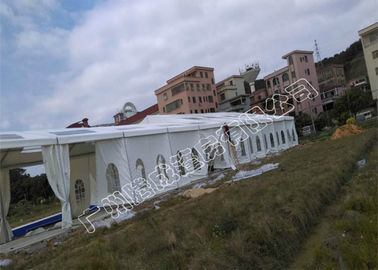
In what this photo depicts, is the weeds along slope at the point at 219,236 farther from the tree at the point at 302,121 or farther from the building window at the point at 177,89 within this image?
the building window at the point at 177,89

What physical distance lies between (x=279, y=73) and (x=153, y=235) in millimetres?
34432

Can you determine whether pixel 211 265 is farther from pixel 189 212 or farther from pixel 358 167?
pixel 358 167

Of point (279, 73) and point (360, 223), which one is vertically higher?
point (279, 73)

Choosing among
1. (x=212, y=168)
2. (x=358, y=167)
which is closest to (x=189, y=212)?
(x=358, y=167)

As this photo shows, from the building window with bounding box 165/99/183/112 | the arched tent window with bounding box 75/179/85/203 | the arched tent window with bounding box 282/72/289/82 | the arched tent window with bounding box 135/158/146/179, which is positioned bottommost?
the arched tent window with bounding box 75/179/85/203

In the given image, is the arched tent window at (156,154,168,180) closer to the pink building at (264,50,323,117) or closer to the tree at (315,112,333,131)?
the tree at (315,112,333,131)

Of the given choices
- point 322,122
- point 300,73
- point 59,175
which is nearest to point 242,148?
point 59,175

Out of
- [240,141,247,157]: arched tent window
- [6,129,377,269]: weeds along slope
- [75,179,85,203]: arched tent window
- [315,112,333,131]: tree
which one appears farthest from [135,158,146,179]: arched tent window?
[315,112,333,131]: tree

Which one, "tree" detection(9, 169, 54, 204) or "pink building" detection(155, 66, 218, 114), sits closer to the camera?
"tree" detection(9, 169, 54, 204)

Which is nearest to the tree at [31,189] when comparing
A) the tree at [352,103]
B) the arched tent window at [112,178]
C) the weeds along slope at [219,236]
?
the arched tent window at [112,178]

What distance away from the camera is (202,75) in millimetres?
36031

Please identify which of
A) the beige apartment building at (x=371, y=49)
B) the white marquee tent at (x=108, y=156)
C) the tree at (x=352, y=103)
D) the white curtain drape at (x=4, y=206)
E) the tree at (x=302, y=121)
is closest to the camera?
the white marquee tent at (x=108, y=156)

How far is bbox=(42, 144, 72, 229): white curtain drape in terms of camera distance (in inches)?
264

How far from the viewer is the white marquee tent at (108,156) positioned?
681 cm
